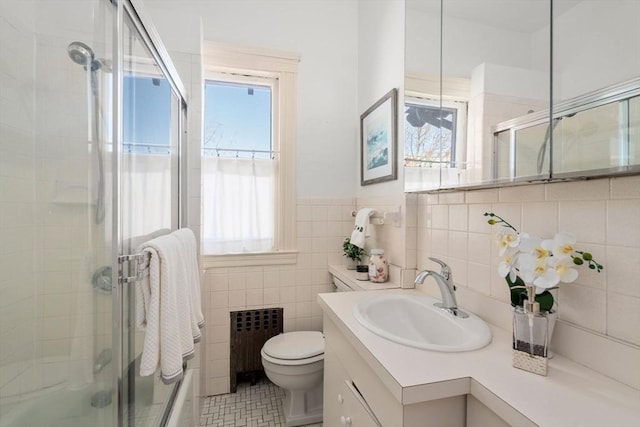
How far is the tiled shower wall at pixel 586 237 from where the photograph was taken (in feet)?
2.27

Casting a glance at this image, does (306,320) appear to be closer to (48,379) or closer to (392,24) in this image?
(48,379)

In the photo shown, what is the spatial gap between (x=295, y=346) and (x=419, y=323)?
0.78m

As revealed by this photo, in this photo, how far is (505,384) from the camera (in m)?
0.68

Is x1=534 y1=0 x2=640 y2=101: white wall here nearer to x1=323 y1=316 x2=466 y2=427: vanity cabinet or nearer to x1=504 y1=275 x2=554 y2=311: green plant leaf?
x1=504 y1=275 x2=554 y2=311: green plant leaf

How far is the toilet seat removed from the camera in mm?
1584

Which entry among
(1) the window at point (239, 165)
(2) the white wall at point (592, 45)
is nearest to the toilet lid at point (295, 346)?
(1) the window at point (239, 165)

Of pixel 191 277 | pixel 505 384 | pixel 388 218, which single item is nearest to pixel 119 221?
pixel 191 277

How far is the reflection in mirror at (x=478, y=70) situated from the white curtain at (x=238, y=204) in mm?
997

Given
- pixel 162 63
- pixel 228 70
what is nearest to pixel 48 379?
pixel 162 63

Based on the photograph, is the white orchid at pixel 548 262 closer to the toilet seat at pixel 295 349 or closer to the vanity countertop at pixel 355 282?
the vanity countertop at pixel 355 282

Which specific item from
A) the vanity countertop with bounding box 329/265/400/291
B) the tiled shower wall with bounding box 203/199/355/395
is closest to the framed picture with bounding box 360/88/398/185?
the tiled shower wall with bounding box 203/199/355/395

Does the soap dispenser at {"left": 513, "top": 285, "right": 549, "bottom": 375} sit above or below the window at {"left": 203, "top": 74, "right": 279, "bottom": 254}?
below

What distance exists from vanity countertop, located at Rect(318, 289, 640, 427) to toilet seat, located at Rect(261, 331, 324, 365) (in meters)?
0.79

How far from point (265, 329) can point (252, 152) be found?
1199 millimetres
